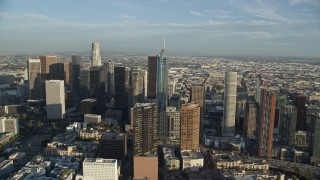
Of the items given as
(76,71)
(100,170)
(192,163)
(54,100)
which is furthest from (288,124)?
(76,71)

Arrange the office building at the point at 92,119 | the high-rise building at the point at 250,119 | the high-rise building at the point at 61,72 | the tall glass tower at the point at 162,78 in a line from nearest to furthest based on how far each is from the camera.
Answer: the high-rise building at the point at 250,119, the office building at the point at 92,119, the tall glass tower at the point at 162,78, the high-rise building at the point at 61,72

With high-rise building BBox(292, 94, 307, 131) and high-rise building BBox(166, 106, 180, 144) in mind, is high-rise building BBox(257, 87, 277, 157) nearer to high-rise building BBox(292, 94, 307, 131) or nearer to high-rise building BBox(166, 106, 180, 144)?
high-rise building BBox(292, 94, 307, 131)

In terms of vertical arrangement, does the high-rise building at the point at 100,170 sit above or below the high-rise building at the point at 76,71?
below

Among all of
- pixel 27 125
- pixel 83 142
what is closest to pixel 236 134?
pixel 83 142

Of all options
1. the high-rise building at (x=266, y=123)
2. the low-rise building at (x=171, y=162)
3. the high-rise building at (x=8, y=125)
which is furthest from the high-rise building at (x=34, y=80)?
the high-rise building at (x=266, y=123)

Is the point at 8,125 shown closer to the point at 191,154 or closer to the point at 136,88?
the point at 136,88

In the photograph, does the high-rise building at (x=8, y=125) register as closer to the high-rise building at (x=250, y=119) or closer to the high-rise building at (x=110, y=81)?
the high-rise building at (x=110, y=81)

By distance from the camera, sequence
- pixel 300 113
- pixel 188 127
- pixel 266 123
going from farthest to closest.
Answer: pixel 300 113, pixel 188 127, pixel 266 123
